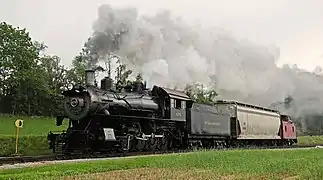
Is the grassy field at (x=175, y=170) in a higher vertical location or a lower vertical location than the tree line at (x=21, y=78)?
lower

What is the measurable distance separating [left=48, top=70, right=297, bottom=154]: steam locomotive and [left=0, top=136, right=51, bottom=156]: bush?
364 cm

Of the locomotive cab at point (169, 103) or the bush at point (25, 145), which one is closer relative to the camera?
the bush at point (25, 145)

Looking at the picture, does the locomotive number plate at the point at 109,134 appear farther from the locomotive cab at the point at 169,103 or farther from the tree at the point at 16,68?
the tree at the point at 16,68

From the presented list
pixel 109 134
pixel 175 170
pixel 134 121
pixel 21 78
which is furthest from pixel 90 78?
pixel 21 78

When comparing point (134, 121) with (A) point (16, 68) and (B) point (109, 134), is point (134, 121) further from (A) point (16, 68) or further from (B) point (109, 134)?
(A) point (16, 68)

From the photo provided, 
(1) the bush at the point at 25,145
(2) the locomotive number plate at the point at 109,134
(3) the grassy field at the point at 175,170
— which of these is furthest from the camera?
(1) the bush at the point at 25,145

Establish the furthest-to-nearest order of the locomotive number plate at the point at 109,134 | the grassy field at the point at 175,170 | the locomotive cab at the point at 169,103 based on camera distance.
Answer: the locomotive cab at the point at 169,103 → the locomotive number plate at the point at 109,134 → the grassy field at the point at 175,170

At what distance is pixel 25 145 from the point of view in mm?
28891

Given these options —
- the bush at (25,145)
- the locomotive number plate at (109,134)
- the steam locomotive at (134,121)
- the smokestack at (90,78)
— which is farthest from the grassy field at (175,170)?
the bush at (25,145)

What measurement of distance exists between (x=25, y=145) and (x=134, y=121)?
686cm

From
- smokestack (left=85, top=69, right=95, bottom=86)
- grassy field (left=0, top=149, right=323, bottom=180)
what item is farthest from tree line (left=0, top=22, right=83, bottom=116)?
grassy field (left=0, top=149, right=323, bottom=180)

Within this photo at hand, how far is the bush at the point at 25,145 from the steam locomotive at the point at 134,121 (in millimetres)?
3639

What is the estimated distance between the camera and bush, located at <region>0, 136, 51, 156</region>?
2795 centimetres

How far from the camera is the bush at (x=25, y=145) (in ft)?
91.7
